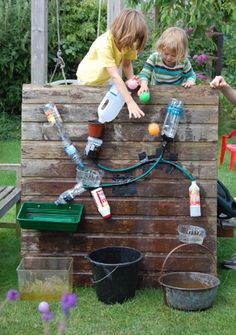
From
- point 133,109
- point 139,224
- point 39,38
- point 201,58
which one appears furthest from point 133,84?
point 201,58

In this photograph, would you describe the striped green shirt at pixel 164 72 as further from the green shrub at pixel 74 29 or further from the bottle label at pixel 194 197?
the green shrub at pixel 74 29

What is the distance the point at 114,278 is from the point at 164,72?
1.52 m

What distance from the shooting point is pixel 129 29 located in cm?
409

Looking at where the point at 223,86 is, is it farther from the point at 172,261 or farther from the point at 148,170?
the point at 172,261

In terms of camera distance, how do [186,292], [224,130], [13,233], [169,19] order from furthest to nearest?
1. [224,130]
2. [169,19]
3. [13,233]
4. [186,292]

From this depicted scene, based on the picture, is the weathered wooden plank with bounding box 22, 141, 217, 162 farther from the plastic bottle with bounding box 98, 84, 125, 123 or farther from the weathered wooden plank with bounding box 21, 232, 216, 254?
the weathered wooden plank with bounding box 21, 232, 216, 254

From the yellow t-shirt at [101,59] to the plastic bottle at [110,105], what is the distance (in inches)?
8.0

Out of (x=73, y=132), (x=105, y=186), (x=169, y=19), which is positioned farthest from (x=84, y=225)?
(x=169, y=19)

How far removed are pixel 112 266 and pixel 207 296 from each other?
2.00 feet

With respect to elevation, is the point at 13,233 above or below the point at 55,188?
below

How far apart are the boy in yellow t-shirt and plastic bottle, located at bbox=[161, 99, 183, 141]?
0.59ft

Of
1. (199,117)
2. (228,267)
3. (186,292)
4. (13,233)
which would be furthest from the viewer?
(13,233)

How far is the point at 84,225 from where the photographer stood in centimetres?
421

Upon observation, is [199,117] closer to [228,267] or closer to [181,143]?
[181,143]
